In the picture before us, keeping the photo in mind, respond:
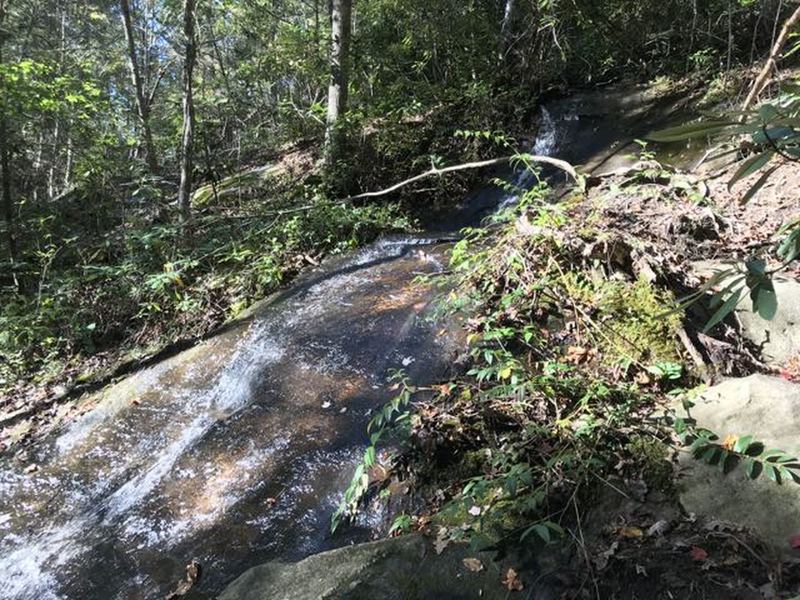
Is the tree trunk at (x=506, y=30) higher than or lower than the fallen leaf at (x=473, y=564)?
higher

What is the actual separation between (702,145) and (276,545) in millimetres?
7738

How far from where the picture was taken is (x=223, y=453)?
4.87 m

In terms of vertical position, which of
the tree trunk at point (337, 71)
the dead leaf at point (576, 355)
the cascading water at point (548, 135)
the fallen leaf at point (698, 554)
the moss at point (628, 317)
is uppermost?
the tree trunk at point (337, 71)

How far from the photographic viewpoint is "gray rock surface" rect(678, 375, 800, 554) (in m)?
2.51

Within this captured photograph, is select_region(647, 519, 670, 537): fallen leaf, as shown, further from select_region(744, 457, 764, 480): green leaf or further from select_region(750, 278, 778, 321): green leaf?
select_region(750, 278, 778, 321): green leaf

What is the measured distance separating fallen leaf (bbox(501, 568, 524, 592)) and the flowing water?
1274mm

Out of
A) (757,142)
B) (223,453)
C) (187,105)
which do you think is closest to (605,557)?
(757,142)

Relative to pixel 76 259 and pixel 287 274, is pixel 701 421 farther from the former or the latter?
pixel 76 259

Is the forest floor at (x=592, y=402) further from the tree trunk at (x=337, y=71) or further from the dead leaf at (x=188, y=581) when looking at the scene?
the tree trunk at (x=337, y=71)

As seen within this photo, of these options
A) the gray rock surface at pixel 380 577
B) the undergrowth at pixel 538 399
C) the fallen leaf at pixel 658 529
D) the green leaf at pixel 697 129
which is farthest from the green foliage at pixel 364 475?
the green leaf at pixel 697 129

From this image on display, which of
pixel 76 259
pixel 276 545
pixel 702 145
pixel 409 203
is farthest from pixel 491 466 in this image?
pixel 76 259

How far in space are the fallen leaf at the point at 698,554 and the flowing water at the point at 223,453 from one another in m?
1.99

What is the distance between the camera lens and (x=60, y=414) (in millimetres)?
6543

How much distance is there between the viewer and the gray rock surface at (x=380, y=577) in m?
2.72
